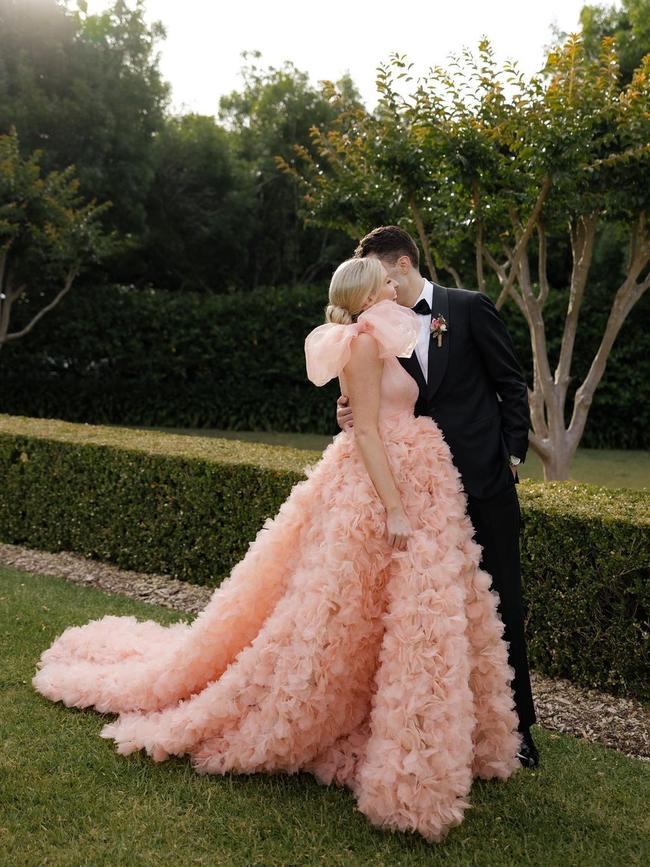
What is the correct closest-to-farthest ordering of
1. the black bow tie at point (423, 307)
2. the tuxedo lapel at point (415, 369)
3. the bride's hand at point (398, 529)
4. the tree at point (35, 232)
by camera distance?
1. the bride's hand at point (398, 529)
2. the tuxedo lapel at point (415, 369)
3. the black bow tie at point (423, 307)
4. the tree at point (35, 232)

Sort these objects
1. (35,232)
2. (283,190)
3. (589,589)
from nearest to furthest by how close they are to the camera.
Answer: (589,589), (35,232), (283,190)

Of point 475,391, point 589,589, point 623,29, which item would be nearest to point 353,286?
point 475,391

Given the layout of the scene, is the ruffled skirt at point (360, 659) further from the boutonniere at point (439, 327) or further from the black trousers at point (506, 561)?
the boutonniere at point (439, 327)

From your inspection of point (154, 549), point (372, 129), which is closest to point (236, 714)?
point (154, 549)

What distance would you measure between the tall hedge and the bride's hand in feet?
42.8

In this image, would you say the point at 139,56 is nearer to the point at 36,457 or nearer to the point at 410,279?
the point at 36,457

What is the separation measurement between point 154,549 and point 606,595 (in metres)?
3.57

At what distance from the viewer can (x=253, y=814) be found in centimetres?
293

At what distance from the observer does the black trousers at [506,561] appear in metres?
3.16

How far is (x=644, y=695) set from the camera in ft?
13.9

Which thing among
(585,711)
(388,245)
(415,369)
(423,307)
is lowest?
(585,711)

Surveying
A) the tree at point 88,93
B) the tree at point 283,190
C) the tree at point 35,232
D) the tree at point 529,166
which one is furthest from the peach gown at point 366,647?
the tree at point 283,190

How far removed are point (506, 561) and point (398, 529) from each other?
493mm

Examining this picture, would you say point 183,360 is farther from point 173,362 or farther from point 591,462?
point 591,462
